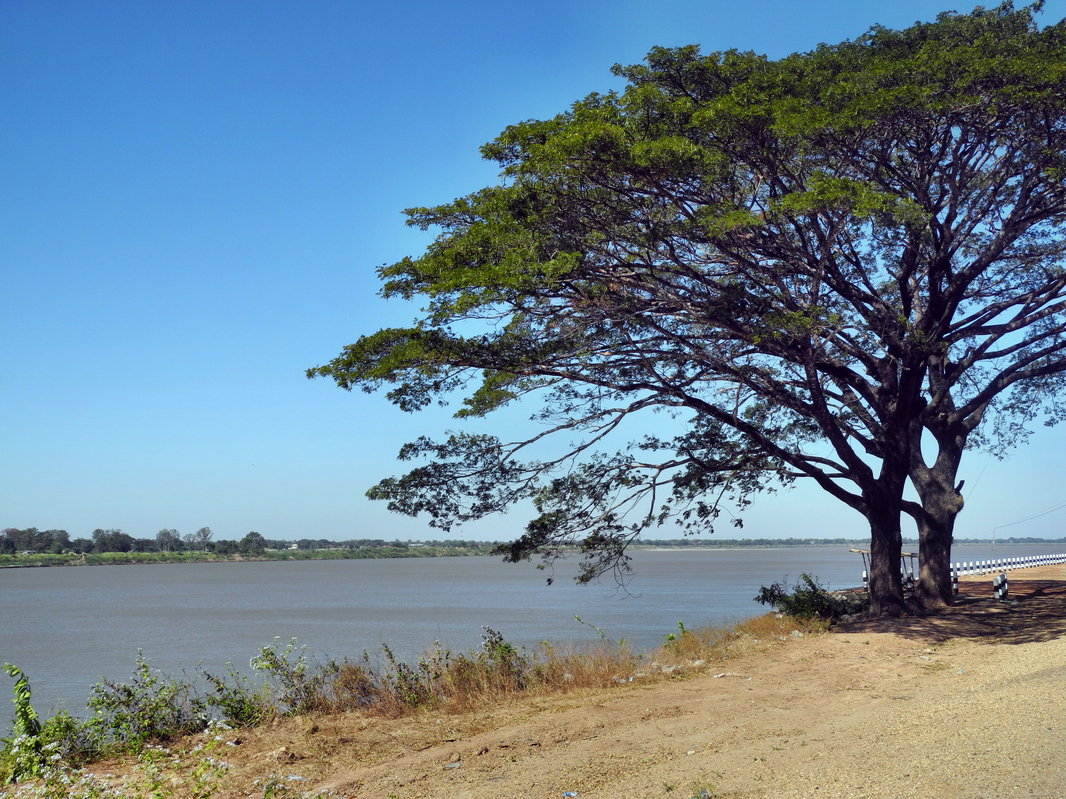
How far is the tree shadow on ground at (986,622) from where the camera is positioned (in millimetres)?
11891

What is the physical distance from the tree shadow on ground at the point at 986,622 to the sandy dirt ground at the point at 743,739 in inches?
49.5

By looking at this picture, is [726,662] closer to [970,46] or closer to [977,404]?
[977,404]

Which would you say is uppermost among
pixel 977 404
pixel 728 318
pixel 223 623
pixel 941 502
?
pixel 728 318

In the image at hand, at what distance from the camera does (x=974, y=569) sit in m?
32.9

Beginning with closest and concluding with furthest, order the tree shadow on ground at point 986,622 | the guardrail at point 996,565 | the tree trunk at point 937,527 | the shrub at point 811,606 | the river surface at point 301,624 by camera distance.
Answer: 1. the tree shadow on ground at point 986,622
2. the shrub at point 811,606
3. the tree trunk at point 937,527
4. the river surface at point 301,624
5. the guardrail at point 996,565

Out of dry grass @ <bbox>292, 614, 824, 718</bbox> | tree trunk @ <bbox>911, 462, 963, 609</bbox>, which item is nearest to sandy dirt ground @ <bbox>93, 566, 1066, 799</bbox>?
dry grass @ <bbox>292, 614, 824, 718</bbox>

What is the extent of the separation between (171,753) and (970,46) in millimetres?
13284

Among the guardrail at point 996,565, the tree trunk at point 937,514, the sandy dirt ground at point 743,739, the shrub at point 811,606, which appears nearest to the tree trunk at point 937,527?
the tree trunk at point 937,514

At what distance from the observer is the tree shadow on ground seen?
11.9 m

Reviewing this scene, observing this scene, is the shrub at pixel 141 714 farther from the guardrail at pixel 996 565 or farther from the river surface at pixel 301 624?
the guardrail at pixel 996 565

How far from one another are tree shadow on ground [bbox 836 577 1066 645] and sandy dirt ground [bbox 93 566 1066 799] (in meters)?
1.26

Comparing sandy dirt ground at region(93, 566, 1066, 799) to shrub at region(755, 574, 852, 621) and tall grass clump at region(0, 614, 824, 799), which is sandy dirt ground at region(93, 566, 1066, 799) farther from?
shrub at region(755, 574, 852, 621)

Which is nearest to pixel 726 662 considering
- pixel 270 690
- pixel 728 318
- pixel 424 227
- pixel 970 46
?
pixel 728 318

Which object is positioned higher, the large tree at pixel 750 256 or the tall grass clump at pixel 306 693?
the large tree at pixel 750 256
